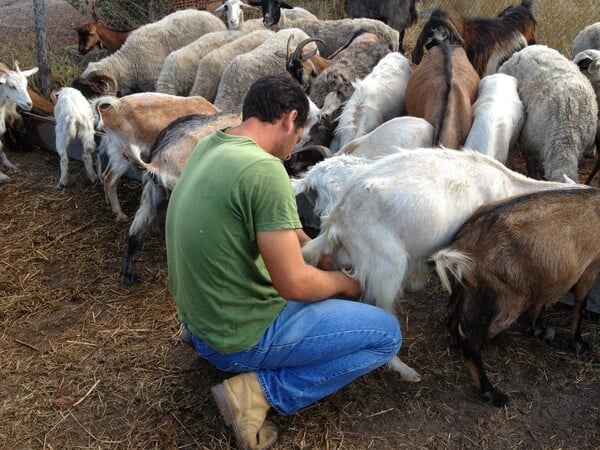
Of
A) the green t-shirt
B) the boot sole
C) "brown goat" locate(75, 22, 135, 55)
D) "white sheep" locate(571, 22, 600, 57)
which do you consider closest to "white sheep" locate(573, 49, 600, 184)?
"white sheep" locate(571, 22, 600, 57)

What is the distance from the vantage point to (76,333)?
399cm

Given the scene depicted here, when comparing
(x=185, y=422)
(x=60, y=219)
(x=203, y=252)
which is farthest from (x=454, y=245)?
(x=60, y=219)

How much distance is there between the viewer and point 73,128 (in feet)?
19.3

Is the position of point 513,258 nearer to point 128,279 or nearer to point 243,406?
point 243,406

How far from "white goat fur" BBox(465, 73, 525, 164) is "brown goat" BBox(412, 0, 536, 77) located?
4.63ft

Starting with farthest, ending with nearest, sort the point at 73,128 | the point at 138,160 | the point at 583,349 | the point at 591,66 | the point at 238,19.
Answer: the point at 238,19 → the point at 73,128 → the point at 591,66 → the point at 138,160 → the point at 583,349

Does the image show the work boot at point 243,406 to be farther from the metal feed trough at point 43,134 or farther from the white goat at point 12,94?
the white goat at point 12,94

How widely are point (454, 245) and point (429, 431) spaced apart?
0.97 m

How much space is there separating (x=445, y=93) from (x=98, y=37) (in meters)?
5.97

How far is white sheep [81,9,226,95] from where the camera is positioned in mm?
8109

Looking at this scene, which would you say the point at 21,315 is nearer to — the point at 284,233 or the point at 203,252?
the point at 203,252

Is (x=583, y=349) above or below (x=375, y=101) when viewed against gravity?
below

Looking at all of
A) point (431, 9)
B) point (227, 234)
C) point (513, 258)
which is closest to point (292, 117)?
point (227, 234)

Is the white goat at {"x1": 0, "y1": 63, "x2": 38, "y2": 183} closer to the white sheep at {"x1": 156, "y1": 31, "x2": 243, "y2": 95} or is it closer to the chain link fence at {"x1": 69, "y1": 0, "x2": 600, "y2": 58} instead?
the white sheep at {"x1": 156, "y1": 31, "x2": 243, "y2": 95}
